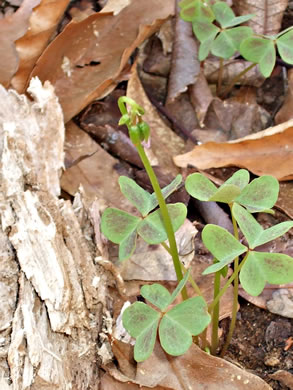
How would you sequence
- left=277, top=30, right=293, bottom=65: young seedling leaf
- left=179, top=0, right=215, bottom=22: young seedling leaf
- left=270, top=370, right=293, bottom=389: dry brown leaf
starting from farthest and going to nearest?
left=179, top=0, right=215, bottom=22: young seedling leaf, left=277, top=30, right=293, bottom=65: young seedling leaf, left=270, top=370, right=293, bottom=389: dry brown leaf

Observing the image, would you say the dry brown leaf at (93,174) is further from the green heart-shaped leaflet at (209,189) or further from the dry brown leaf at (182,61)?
the green heart-shaped leaflet at (209,189)

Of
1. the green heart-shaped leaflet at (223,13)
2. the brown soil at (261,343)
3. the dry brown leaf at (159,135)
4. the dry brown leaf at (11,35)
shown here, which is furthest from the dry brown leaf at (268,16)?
the brown soil at (261,343)

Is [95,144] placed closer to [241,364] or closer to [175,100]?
[175,100]

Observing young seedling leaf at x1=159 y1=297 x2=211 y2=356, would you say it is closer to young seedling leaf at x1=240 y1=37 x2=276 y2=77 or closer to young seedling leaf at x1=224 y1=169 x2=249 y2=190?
young seedling leaf at x1=224 y1=169 x2=249 y2=190

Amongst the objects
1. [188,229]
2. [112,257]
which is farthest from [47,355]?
[188,229]

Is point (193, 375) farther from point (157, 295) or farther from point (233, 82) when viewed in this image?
point (233, 82)

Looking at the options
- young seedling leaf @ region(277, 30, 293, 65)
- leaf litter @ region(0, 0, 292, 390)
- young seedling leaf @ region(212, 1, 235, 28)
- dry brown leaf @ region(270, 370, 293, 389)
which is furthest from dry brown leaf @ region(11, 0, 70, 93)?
dry brown leaf @ region(270, 370, 293, 389)
